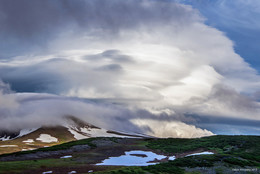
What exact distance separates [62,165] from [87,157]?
63.0ft

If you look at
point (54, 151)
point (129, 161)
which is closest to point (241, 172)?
point (129, 161)

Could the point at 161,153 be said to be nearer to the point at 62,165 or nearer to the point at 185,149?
the point at 185,149

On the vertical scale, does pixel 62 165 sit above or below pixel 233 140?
below

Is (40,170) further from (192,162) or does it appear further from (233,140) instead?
(233,140)

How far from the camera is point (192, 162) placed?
219 feet

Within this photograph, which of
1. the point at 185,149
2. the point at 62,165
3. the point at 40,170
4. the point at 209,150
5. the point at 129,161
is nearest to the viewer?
the point at 40,170

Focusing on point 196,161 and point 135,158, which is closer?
point 196,161

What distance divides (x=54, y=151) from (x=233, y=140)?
77.5 m

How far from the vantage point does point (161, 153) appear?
100625mm

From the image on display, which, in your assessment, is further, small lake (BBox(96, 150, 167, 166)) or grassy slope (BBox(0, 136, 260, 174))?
small lake (BBox(96, 150, 167, 166))

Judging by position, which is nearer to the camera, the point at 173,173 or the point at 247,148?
the point at 173,173

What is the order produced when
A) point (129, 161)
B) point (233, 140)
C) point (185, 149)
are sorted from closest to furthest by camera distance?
point (129, 161) < point (185, 149) < point (233, 140)

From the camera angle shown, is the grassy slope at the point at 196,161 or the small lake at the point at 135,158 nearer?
the grassy slope at the point at 196,161

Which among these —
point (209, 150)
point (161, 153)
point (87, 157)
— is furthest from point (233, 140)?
point (87, 157)
